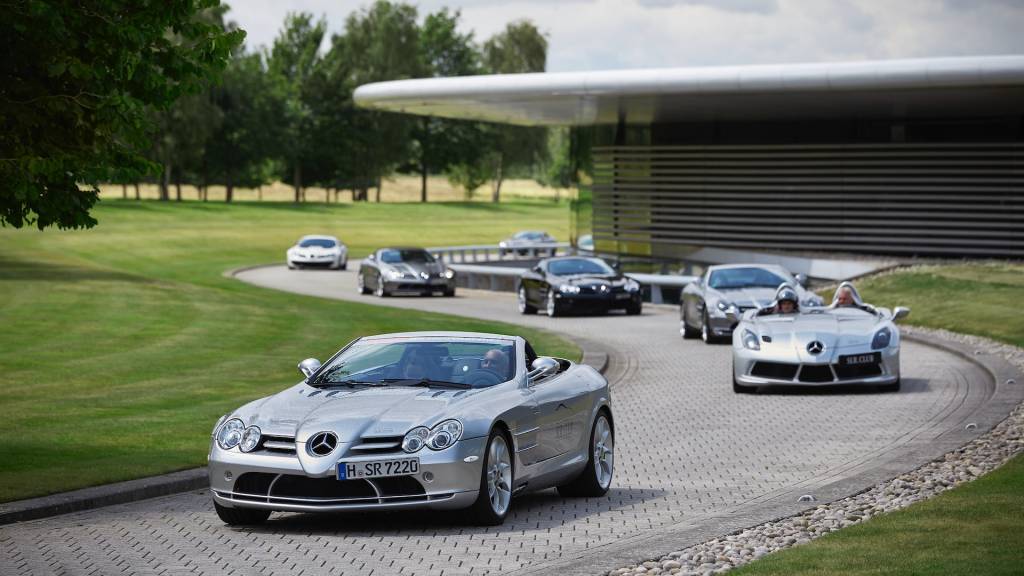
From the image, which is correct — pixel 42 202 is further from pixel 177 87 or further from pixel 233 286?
pixel 233 286

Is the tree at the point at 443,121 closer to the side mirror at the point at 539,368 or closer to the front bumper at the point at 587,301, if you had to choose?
the front bumper at the point at 587,301

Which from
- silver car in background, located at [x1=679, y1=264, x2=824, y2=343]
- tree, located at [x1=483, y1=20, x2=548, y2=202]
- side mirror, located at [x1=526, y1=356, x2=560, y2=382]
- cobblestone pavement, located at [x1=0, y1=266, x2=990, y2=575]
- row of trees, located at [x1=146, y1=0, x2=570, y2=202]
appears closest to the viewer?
cobblestone pavement, located at [x1=0, y1=266, x2=990, y2=575]

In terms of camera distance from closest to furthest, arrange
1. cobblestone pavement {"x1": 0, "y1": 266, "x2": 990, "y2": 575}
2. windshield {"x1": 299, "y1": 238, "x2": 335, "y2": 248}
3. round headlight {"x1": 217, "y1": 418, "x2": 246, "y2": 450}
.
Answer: cobblestone pavement {"x1": 0, "y1": 266, "x2": 990, "y2": 575}
round headlight {"x1": 217, "y1": 418, "x2": 246, "y2": 450}
windshield {"x1": 299, "y1": 238, "x2": 335, "y2": 248}

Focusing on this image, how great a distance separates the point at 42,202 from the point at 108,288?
87.8 ft

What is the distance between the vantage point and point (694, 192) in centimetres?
5509

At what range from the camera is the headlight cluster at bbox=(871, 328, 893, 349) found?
19.4 meters

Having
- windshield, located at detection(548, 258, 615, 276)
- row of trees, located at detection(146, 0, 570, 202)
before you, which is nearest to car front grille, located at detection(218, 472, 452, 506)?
windshield, located at detection(548, 258, 615, 276)

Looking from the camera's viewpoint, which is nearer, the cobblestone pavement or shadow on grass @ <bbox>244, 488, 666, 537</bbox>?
the cobblestone pavement

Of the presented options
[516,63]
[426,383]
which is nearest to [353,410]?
[426,383]

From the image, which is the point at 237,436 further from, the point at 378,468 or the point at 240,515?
the point at 378,468

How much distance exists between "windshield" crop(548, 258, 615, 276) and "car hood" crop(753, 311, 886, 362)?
17041 millimetres

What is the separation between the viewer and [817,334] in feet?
64.5

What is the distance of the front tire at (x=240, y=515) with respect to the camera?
10133 mm

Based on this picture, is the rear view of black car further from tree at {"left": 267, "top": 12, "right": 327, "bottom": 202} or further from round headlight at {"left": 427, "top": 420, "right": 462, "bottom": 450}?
tree at {"left": 267, "top": 12, "right": 327, "bottom": 202}
